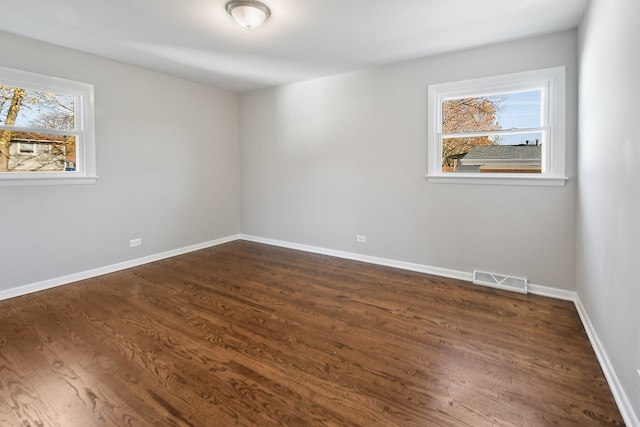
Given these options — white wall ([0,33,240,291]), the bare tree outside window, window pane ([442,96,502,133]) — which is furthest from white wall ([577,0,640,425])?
the bare tree outside window

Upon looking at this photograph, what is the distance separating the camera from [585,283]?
2605 mm

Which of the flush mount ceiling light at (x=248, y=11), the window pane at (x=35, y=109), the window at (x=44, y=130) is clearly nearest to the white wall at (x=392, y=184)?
the flush mount ceiling light at (x=248, y=11)

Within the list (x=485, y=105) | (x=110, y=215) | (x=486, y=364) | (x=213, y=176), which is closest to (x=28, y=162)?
(x=110, y=215)

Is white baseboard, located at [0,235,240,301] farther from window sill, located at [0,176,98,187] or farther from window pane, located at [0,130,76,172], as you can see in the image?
window pane, located at [0,130,76,172]

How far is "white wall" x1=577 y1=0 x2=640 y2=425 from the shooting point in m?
1.52

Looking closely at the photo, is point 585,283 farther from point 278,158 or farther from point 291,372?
point 278,158

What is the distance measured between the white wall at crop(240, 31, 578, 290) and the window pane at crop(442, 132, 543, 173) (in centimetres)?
22

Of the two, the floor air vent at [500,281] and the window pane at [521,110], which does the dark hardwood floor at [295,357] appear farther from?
the window pane at [521,110]

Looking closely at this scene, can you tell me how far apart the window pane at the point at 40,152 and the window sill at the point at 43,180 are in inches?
5.2

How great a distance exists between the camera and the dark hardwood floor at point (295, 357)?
5.36 feet

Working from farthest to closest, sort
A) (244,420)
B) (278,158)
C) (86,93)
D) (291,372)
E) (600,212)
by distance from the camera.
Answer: (278,158) < (86,93) < (600,212) < (291,372) < (244,420)

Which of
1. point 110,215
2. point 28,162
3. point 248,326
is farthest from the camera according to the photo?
point 110,215

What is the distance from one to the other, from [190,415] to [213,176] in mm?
4061

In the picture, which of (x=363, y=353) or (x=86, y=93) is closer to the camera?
(x=363, y=353)
